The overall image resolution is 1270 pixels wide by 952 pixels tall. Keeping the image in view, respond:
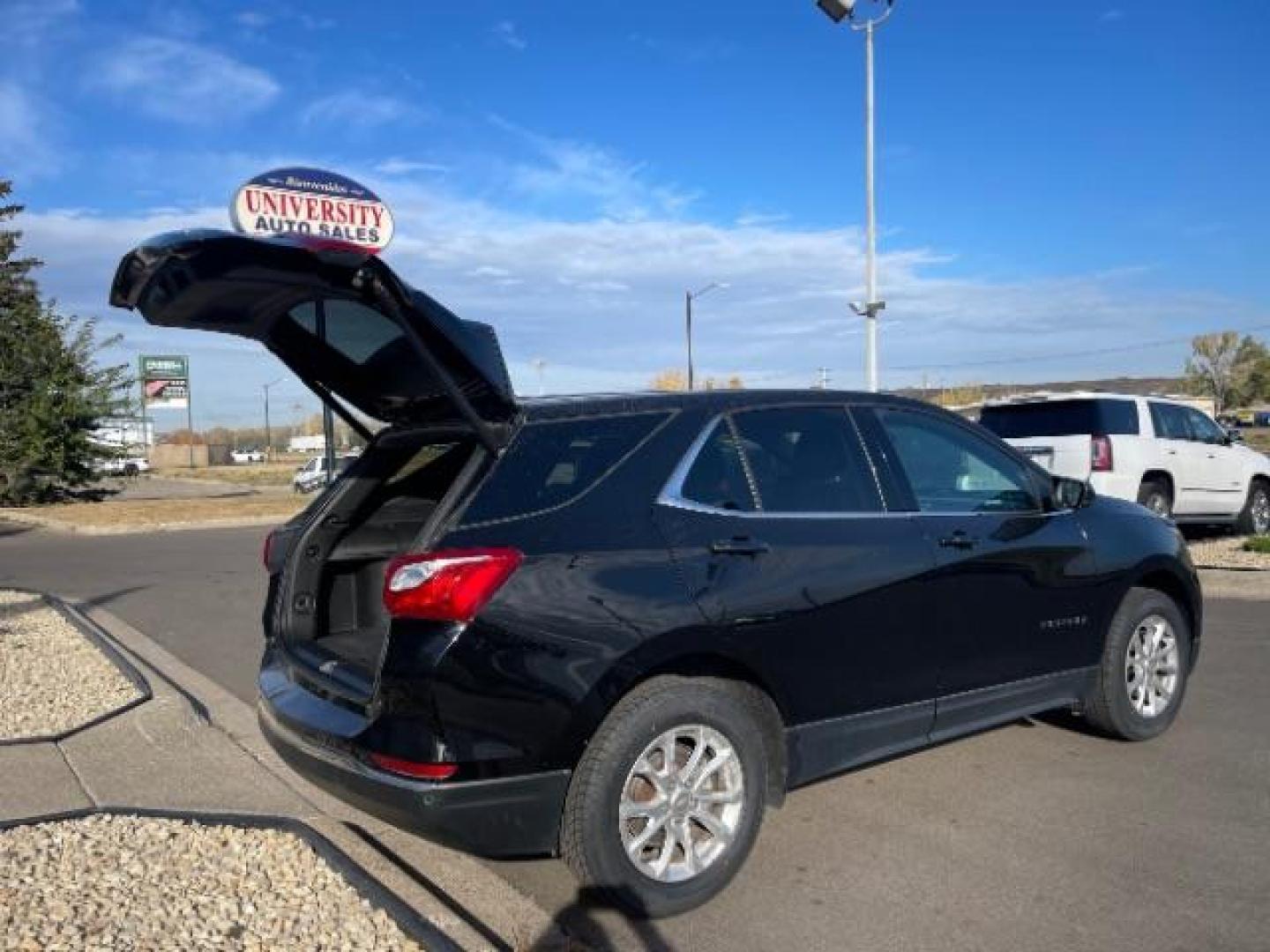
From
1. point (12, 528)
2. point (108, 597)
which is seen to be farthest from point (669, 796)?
point (12, 528)

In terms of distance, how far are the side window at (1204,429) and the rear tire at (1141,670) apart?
8.16 m

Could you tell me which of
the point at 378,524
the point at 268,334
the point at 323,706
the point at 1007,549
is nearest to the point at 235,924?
the point at 323,706

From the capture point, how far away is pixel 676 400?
3967mm

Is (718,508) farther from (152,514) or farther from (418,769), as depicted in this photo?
(152,514)

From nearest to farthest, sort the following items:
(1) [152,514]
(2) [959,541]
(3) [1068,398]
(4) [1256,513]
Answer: (2) [959,541], (3) [1068,398], (4) [1256,513], (1) [152,514]

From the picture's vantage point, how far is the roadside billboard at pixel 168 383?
54.9 meters

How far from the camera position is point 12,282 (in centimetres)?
3238

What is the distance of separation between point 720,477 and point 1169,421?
10.2 meters

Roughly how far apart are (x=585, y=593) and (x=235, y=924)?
4.87ft

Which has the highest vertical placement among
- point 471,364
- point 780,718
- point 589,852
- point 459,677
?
point 471,364

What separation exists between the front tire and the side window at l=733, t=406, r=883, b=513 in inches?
30.0

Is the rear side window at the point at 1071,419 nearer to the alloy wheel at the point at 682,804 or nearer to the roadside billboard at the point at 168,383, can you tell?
the alloy wheel at the point at 682,804

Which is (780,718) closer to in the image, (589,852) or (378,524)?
(589,852)

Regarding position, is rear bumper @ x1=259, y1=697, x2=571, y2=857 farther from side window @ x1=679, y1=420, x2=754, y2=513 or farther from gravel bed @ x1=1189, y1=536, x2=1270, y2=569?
gravel bed @ x1=1189, y1=536, x2=1270, y2=569
